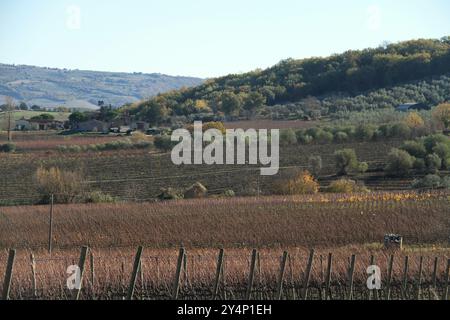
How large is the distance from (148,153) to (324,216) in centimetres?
2500

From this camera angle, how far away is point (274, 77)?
105 metres

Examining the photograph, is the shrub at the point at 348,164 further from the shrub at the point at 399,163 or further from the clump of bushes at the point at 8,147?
the clump of bushes at the point at 8,147

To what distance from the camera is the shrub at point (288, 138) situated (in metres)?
56.4

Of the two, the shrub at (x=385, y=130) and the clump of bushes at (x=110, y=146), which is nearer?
the shrub at (x=385, y=130)

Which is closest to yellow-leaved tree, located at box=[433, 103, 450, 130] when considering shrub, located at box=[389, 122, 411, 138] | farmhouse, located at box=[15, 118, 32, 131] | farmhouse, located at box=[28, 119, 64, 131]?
shrub, located at box=[389, 122, 411, 138]

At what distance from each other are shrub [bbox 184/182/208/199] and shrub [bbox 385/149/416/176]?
9911 millimetres

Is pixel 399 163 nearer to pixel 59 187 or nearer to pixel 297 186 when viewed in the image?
pixel 297 186

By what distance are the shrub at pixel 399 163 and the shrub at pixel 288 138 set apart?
39.6 feet

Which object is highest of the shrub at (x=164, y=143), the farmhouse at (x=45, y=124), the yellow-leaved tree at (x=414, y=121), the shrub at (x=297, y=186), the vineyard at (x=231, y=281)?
the yellow-leaved tree at (x=414, y=121)

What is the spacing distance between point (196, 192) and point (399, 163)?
10794 mm

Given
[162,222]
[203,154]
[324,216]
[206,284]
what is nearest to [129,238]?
[162,222]

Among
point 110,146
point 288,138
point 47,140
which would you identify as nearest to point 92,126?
point 47,140

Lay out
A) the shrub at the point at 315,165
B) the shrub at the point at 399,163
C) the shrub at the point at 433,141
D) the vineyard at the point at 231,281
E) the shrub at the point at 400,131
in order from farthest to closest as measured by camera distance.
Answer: the shrub at the point at 400,131 < the shrub at the point at 433,141 < the shrub at the point at 315,165 < the shrub at the point at 399,163 < the vineyard at the point at 231,281

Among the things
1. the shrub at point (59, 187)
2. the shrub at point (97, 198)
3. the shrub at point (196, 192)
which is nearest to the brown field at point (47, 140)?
the shrub at point (59, 187)
